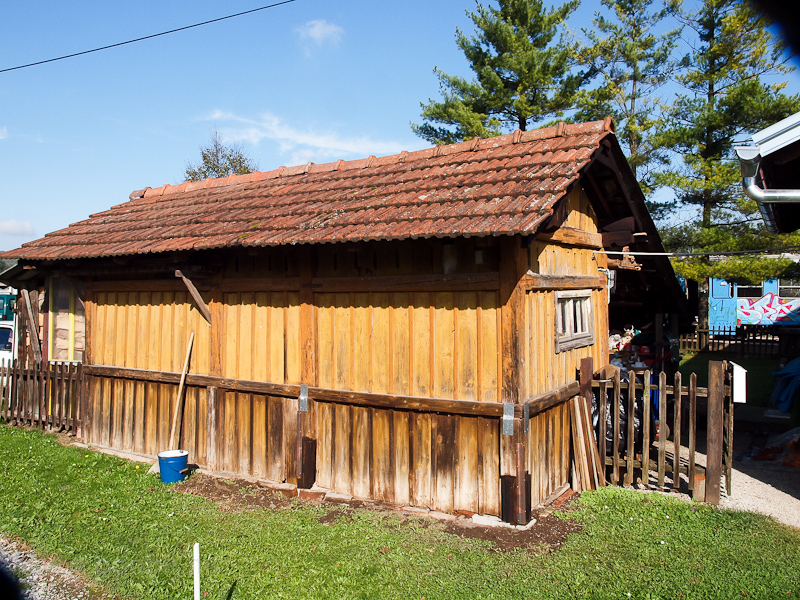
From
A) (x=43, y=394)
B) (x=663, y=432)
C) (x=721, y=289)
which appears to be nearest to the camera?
(x=663, y=432)

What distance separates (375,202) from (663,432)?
451cm

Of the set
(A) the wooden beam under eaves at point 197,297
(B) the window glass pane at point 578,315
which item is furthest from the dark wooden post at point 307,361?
(B) the window glass pane at point 578,315

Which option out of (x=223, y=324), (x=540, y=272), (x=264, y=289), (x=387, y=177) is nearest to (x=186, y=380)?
(x=223, y=324)

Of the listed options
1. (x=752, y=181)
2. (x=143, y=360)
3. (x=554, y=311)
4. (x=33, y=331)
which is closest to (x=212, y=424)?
(x=143, y=360)

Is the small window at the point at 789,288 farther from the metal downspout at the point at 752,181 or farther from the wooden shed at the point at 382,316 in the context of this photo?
the metal downspout at the point at 752,181

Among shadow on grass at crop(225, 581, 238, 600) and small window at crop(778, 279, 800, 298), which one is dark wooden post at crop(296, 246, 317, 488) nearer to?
shadow on grass at crop(225, 581, 238, 600)

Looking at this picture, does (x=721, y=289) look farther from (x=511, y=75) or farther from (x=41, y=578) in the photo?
(x=41, y=578)

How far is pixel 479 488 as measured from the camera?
639cm

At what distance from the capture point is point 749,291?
29.6 meters

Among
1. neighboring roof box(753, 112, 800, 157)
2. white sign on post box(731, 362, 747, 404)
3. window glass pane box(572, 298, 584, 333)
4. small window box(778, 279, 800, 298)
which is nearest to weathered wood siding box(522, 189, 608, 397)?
window glass pane box(572, 298, 584, 333)

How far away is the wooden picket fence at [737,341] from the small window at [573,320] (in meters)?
16.0

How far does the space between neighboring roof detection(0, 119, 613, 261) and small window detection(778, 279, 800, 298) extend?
1061 inches

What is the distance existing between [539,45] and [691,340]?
13099 mm

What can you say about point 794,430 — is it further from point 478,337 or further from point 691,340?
point 691,340
